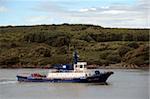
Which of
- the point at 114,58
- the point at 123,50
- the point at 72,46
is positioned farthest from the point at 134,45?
the point at 72,46

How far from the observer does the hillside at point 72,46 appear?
295 ft

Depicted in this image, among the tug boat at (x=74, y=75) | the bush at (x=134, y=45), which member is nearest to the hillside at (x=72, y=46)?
the bush at (x=134, y=45)

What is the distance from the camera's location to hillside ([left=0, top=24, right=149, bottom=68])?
90.1 meters

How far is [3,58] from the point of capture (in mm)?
91750

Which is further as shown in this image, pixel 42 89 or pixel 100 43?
pixel 100 43

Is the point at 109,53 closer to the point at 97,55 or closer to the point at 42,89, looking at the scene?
the point at 97,55

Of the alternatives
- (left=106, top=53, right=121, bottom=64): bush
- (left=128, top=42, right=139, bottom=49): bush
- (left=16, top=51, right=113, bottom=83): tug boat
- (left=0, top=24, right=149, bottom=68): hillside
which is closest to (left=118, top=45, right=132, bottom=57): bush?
(left=0, top=24, right=149, bottom=68): hillside

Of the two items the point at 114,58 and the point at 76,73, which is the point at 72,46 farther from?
the point at 76,73

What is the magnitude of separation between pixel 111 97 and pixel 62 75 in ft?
40.6

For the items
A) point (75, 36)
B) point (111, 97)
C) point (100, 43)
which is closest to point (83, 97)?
point (111, 97)

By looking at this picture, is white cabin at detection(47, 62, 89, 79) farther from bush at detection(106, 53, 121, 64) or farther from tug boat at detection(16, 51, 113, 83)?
bush at detection(106, 53, 121, 64)

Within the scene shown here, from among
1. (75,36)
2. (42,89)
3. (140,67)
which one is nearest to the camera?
(42,89)

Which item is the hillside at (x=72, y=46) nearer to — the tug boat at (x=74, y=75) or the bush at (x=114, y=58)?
the bush at (x=114, y=58)

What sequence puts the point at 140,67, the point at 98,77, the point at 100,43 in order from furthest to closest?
1. the point at 100,43
2. the point at 140,67
3. the point at 98,77
